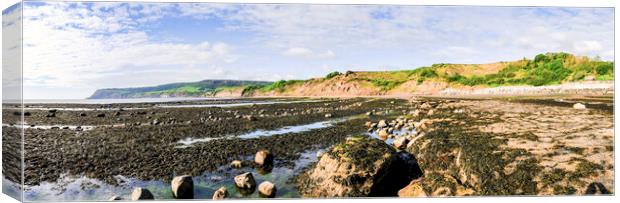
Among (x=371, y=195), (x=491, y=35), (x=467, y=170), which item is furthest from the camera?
(x=491, y=35)

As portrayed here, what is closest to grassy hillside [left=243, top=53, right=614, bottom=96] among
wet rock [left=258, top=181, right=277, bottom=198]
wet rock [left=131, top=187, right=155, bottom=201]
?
wet rock [left=258, top=181, right=277, bottom=198]

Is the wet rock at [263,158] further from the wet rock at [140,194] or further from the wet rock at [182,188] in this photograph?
the wet rock at [140,194]

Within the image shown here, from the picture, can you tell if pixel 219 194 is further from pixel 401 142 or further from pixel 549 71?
pixel 549 71

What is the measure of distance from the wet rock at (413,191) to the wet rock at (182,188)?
3643mm

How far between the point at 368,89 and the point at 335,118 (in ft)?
3.17

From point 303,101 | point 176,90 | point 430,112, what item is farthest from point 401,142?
point 176,90

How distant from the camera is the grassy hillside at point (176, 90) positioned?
10.1 m

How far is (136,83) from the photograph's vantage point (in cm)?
1020

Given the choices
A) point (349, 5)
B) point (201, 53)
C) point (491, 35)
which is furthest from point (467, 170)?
point (201, 53)

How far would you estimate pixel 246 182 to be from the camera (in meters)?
9.82

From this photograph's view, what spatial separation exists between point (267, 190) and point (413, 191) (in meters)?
2.53

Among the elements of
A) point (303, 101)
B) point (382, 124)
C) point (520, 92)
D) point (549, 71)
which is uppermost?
point (549, 71)

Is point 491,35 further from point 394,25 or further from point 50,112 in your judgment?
point 50,112

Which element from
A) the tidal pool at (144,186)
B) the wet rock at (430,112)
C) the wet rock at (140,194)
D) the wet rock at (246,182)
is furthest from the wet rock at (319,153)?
the wet rock at (140,194)
